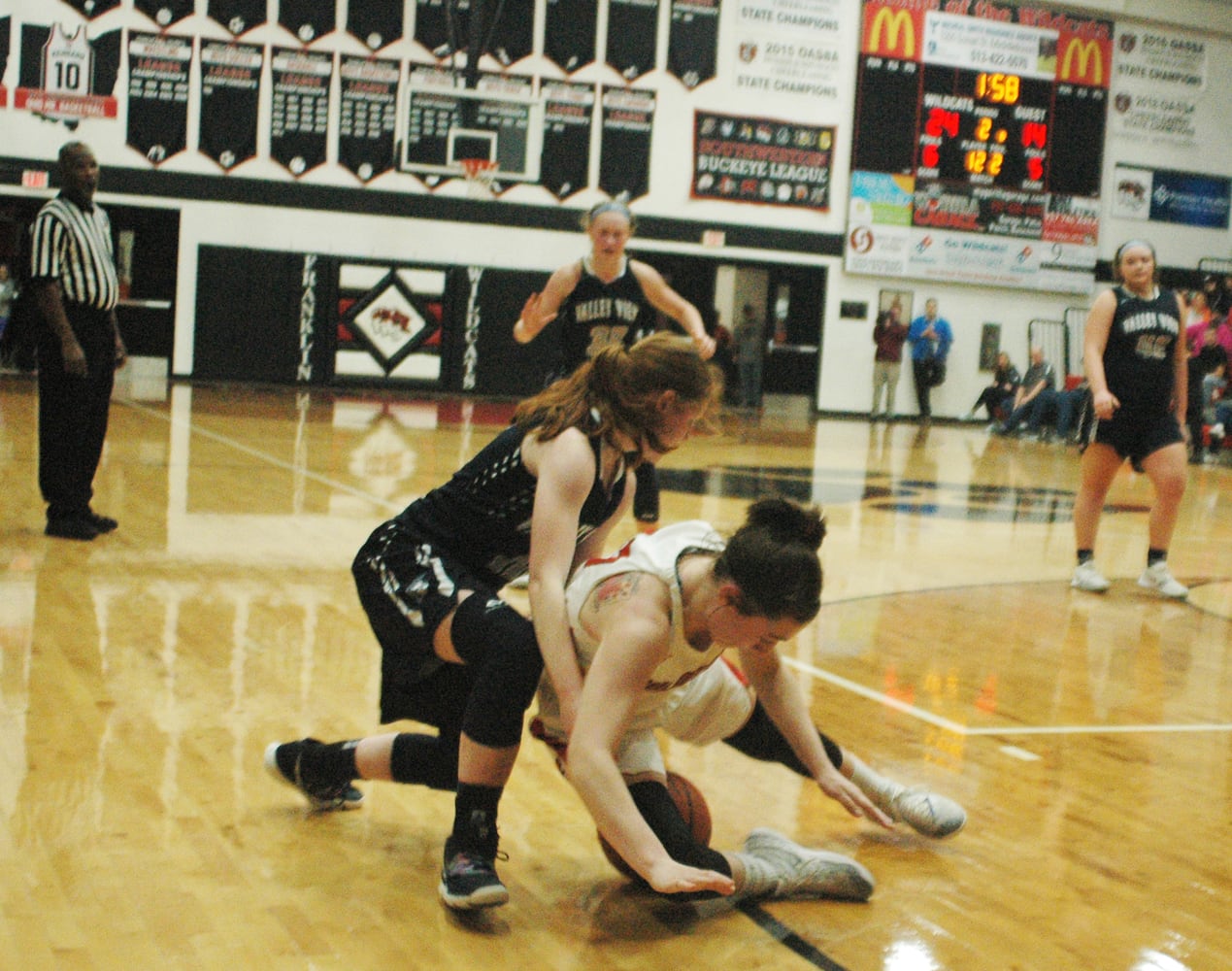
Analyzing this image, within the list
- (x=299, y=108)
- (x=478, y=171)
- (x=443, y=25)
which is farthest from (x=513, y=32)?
(x=299, y=108)

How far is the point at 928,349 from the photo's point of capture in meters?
20.2

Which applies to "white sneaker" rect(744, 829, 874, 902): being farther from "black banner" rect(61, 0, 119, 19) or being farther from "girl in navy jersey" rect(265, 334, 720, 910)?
"black banner" rect(61, 0, 119, 19)

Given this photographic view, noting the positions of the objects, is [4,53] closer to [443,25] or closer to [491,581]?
[443,25]

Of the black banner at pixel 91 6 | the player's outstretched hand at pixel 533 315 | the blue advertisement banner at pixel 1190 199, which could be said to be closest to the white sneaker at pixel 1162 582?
the player's outstretched hand at pixel 533 315

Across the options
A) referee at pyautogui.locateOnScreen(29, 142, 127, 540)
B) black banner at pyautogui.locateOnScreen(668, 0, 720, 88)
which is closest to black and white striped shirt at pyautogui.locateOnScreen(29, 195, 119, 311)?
referee at pyautogui.locateOnScreen(29, 142, 127, 540)

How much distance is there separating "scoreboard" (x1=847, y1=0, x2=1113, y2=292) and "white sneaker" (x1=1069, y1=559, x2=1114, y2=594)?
13721 mm

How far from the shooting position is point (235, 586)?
556 cm

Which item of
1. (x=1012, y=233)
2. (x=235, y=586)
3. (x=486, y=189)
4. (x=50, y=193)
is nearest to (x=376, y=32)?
(x=486, y=189)

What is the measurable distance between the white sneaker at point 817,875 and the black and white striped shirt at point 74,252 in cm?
432

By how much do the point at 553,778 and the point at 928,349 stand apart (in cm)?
1745

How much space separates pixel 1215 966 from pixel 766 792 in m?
1.16

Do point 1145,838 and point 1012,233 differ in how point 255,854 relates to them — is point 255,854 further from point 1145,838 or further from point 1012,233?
point 1012,233

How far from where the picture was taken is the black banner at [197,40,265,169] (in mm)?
17562

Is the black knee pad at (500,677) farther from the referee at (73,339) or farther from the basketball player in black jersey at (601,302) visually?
the referee at (73,339)
